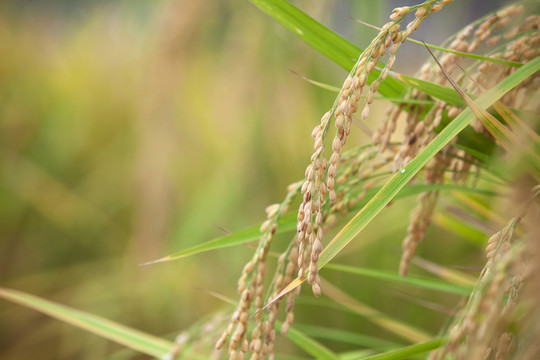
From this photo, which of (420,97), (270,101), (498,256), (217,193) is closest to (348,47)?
(420,97)

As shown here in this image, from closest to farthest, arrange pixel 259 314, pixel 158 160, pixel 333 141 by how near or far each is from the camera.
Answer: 1. pixel 333 141
2. pixel 259 314
3. pixel 158 160

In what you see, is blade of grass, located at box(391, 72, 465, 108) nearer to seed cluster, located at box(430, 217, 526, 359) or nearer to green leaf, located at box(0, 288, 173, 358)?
seed cluster, located at box(430, 217, 526, 359)

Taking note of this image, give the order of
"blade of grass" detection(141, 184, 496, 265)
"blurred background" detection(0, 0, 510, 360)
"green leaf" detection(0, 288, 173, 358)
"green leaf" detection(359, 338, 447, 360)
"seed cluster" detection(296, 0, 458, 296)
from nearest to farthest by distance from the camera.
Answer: "seed cluster" detection(296, 0, 458, 296) < "green leaf" detection(359, 338, 447, 360) < "blade of grass" detection(141, 184, 496, 265) < "green leaf" detection(0, 288, 173, 358) < "blurred background" detection(0, 0, 510, 360)

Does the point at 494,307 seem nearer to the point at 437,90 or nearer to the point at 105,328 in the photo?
the point at 437,90

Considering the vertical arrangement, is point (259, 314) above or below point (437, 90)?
below

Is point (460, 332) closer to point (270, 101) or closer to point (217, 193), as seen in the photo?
point (270, 101)

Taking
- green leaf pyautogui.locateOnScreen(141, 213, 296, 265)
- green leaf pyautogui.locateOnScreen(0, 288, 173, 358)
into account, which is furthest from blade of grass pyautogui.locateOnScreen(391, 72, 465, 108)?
green leaf pyautogui.locateOnScreen(0, 288, 173, 358)

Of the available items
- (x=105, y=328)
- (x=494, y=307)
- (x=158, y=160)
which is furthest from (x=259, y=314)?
(x=158, y=160)
